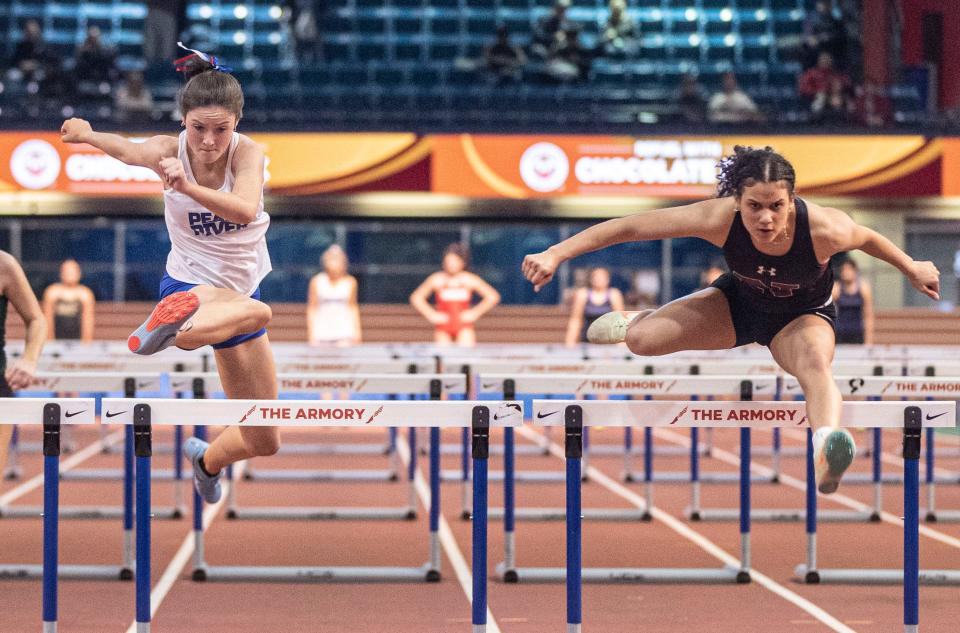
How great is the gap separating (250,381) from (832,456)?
199cm

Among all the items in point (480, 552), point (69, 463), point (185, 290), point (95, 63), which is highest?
point (95, 63)

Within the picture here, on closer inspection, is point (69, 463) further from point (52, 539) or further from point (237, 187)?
point (237, 187)

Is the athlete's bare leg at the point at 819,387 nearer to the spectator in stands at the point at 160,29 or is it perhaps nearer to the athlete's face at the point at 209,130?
the athlete's face at the point at 209,130

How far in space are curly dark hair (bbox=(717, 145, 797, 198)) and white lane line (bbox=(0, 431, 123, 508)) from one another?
547 cm

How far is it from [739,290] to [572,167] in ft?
37.7

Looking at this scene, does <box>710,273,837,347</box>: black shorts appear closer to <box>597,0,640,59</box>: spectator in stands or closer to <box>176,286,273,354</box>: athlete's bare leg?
<box>176,286,273,354</box>: athlete's bare leg

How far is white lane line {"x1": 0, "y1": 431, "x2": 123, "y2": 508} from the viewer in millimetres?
8473

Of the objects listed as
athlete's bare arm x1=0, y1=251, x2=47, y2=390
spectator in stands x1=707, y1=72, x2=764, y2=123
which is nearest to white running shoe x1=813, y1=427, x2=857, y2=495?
athlete's bare arm x1=0, y1=251, x2=47, y2=390

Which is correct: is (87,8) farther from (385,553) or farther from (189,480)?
(385,553)

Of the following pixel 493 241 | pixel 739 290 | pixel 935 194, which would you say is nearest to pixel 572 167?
pixel 493 241

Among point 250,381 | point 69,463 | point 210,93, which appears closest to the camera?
point 210,93

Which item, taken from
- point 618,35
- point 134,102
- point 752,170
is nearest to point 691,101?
point 618,35

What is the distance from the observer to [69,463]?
10484 mm

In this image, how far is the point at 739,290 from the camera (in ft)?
14.6
